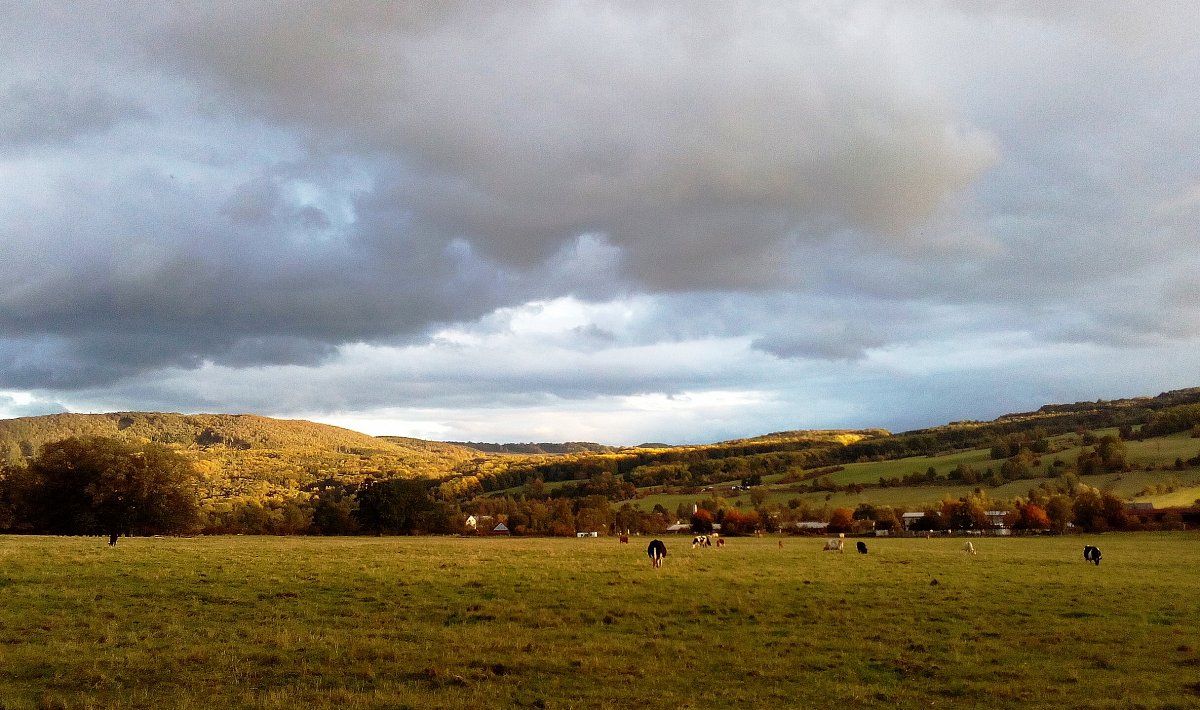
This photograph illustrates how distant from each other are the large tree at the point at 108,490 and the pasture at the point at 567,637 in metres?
37.8

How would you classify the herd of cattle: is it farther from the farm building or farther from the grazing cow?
the farm building

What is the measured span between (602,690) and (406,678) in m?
3.39

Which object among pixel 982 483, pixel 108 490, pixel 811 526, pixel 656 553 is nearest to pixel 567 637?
pixel 656 553

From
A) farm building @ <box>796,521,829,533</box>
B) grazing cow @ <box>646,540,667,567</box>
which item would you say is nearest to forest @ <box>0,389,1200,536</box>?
farm building @ <box>796,521,829,533</box>

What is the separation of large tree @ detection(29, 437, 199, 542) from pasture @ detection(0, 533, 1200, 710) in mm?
37752

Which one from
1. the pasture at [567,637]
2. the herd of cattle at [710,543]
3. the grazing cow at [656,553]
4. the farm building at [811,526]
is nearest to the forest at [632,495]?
the farm building at [811,526]

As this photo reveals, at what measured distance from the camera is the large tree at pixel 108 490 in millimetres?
64188

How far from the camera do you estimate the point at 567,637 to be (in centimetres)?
1716

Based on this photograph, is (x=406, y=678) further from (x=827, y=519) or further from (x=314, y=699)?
(x=827, y=519)

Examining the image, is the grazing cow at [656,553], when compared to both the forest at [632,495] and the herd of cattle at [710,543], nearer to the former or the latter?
the herd of cattle at [710,543]

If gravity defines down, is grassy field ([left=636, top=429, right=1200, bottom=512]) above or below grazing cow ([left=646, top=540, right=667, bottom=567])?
below

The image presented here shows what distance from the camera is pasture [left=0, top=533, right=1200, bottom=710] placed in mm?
12508

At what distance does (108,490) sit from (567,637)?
61.5 metres

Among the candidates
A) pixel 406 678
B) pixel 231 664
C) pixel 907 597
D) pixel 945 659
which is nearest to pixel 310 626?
pixel 231 664
